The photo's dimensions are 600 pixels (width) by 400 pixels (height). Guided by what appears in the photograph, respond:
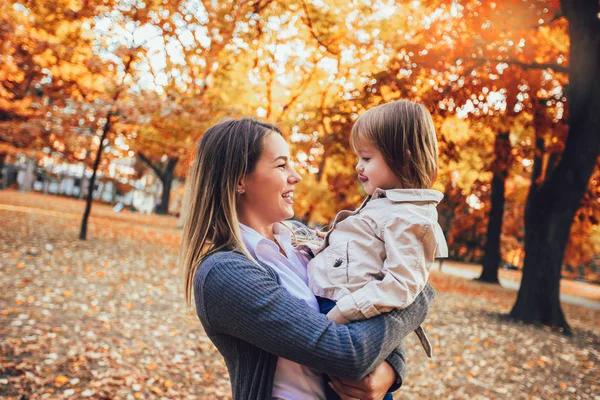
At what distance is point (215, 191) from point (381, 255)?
27.5 inches

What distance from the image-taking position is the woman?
4.82 feet

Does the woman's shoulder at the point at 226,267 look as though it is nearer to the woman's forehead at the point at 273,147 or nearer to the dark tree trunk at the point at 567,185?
the woman's forehead at the point at 273,147

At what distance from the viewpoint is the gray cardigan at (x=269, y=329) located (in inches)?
57.0

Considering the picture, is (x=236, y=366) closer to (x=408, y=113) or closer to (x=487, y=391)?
(x=408, y=113)

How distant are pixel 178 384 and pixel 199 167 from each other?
13.2 ft

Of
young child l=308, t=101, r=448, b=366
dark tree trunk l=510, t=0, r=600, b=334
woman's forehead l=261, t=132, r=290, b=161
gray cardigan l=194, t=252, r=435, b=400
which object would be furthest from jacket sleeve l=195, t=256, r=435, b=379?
dark tree trunk l=510, t=0, r=600, b=334

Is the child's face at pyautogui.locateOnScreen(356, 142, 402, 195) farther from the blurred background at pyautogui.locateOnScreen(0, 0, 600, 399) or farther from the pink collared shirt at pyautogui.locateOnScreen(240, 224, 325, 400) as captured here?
the blurred background at pyautogui.locateOnScreen(0, 0, 600, 399)

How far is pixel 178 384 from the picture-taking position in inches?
201

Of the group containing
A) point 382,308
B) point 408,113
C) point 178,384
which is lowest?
point 178,384

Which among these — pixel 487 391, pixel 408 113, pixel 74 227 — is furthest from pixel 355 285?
pixel 74 227

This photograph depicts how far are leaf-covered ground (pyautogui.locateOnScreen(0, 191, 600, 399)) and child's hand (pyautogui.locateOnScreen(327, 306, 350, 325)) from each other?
3.82m

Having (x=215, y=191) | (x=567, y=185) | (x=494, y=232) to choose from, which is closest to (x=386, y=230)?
(x=215, y=191)

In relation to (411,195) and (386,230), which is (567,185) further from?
(386,230)

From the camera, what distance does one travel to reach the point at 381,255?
1.79 meters
